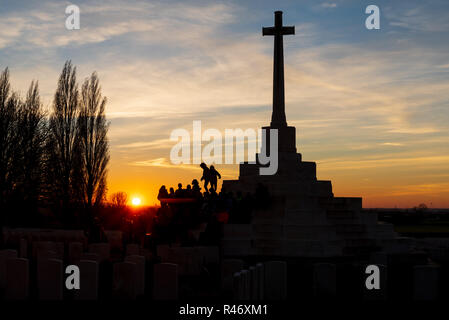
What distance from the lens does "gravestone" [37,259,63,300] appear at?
1148 cm

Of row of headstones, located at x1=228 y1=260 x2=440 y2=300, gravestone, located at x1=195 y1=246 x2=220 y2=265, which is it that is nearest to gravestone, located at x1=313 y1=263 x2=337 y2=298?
row of headstones, located at x1=228 y1=260 x2=440 y2=300

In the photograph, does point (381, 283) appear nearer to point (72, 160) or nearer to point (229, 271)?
point (229, 271)

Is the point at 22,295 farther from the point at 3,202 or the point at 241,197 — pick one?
the point at 3,202

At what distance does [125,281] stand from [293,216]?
9998mm

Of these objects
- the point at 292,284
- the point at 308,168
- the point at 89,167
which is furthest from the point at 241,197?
the point at 89,167

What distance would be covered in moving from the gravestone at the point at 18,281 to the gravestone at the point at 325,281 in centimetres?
577

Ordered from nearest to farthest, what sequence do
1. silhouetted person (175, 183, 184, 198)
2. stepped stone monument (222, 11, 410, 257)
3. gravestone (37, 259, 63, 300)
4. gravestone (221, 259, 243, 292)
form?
gravestone (37, 259, 63, 300)
gravestone (221, 259, 243, 292)
stepped stone monument (222, 11, 410, 257)
silhouetted person (175, 183, 184, 198)

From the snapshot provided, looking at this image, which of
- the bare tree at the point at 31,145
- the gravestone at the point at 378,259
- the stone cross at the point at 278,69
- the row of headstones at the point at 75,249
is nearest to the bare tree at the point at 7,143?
the bare tree at the point at 31,145

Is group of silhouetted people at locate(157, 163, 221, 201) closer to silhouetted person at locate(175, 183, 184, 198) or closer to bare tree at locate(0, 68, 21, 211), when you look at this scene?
silhouetted person at locate(175, 183, 184, 198)

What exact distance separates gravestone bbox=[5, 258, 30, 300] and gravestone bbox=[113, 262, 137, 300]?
177 cm

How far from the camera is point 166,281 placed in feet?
37.2

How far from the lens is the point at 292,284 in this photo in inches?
556
